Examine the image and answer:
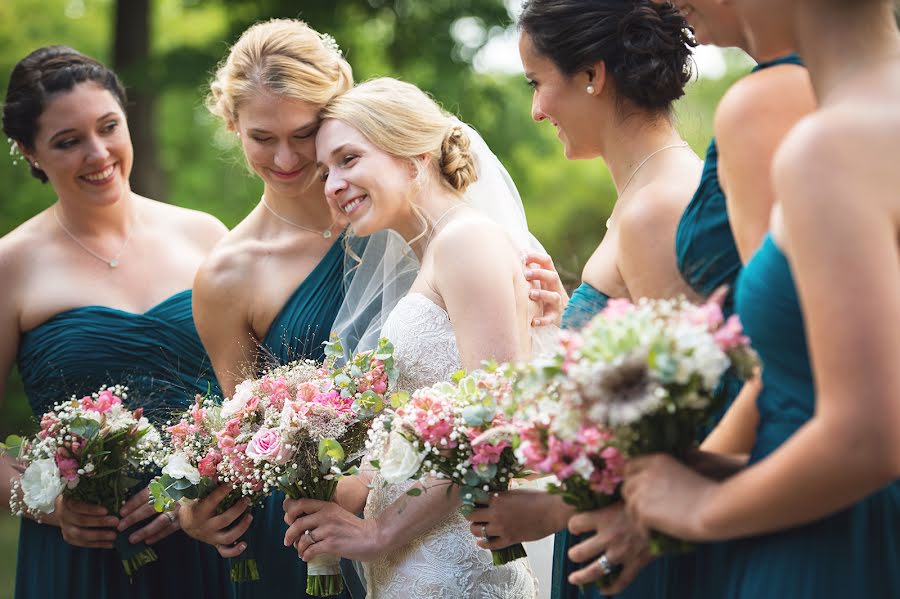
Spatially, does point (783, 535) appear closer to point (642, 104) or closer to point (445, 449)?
point (445, 449)

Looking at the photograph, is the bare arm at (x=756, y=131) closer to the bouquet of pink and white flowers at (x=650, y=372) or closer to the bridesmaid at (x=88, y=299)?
the bouquet of pink and white flowers at (x=650, y=372)

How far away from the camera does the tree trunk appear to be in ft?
35.4

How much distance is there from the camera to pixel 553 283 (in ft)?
12.7

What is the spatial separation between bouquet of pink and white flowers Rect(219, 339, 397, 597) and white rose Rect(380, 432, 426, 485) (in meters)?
0.29

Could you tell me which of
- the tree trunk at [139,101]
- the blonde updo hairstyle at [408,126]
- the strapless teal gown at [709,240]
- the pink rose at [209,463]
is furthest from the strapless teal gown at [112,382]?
the tree trunk at [139,101]

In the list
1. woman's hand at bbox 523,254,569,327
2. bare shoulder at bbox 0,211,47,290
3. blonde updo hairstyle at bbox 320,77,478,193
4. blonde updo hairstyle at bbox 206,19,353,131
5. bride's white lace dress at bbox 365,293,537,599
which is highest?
blonde updo hairstyle at bbox 206,19,353,131

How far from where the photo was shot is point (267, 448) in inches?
133

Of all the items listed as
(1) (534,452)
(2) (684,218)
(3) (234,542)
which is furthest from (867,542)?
(3) (234,542)

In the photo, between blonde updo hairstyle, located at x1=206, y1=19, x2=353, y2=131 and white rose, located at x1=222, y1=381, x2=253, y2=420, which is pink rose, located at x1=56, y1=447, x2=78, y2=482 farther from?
blonde updo hairstyle, located at x1=206, y1=19, x2=353, y2=131

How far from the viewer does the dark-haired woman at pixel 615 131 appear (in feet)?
9.84

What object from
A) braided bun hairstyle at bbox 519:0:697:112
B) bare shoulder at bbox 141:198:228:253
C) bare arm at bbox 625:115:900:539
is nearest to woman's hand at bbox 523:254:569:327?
braided bun hairstyle at bbox 519:0:697:112

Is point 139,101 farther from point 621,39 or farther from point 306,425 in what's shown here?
point 621,39

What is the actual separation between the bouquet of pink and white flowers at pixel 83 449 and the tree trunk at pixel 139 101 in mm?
7159

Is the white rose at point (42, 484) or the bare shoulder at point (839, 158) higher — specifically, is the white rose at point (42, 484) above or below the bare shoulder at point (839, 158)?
below
